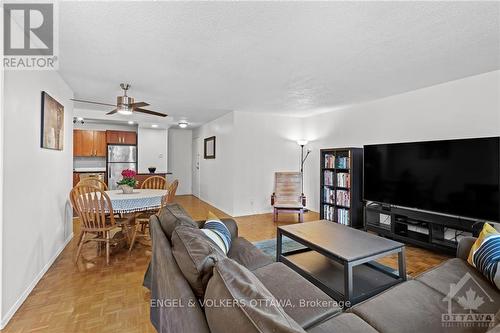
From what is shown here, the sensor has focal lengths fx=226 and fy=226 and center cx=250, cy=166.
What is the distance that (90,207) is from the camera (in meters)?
2.70

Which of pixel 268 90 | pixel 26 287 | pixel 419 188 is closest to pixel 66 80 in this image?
pixel 26 287

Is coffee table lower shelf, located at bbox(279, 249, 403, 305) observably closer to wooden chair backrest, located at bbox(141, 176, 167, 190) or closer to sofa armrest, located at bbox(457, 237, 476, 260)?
sofa armrest, located at bbox(457, 237, 476, 260)

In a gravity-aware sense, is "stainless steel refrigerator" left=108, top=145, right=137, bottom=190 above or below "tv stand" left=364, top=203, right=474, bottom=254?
above

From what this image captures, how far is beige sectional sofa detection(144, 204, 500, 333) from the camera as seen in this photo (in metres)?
1.02

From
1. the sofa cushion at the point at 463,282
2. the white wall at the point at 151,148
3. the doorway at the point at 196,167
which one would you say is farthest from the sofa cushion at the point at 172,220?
the doorway at the point at 196,167

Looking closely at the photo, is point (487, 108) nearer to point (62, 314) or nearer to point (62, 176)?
point (62, 314)

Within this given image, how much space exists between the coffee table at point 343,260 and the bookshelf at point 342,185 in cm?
171

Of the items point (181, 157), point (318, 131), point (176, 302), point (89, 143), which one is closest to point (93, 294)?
point (176, 302)

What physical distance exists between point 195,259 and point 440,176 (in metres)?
3.36

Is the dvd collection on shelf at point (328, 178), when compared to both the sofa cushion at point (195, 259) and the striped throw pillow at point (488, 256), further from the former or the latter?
the sofa cushion at point (195, 259)

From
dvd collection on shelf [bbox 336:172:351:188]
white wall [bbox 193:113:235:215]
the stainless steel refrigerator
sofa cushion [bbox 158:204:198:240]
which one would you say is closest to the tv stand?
dvd collection on shelf [bbox 336:172:351:188]

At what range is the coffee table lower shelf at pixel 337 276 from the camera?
1.92 m

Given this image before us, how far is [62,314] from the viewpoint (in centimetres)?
187

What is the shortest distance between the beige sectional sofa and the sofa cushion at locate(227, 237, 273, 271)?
0.04m
